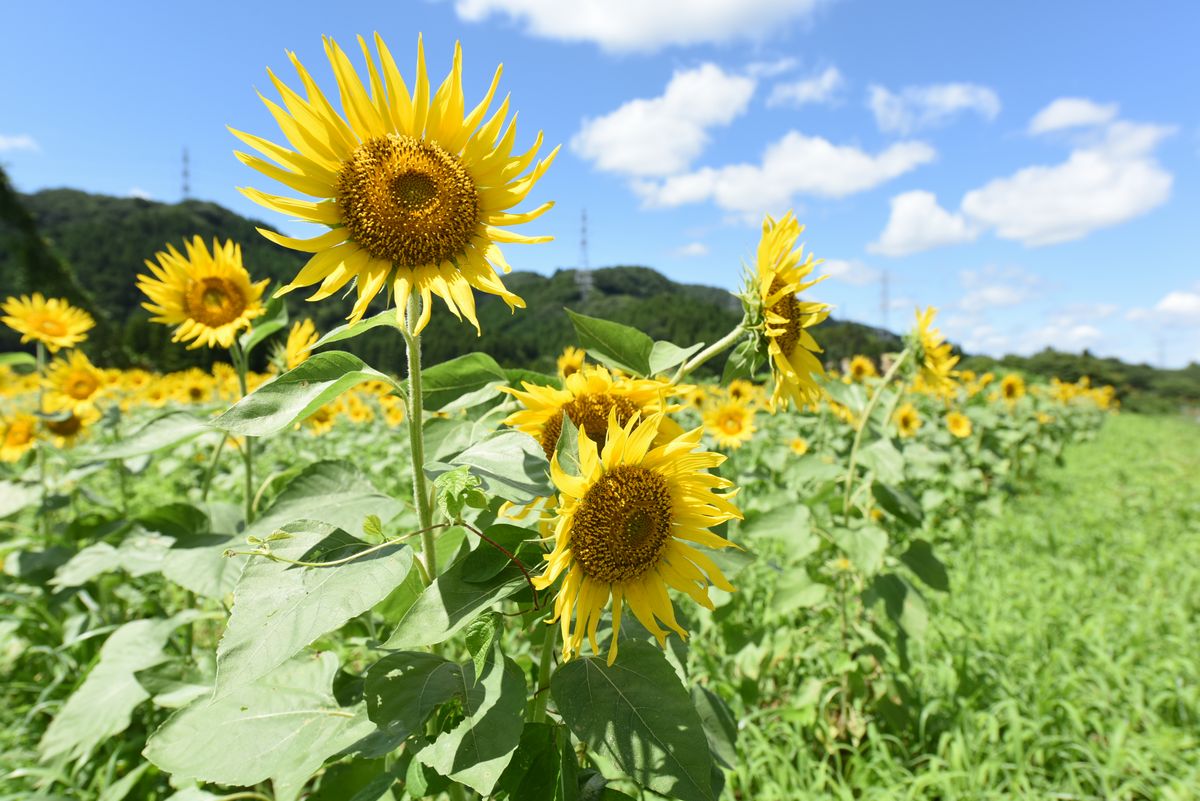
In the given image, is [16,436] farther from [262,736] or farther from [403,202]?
[403,202]

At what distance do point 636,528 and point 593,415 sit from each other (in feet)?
0.76

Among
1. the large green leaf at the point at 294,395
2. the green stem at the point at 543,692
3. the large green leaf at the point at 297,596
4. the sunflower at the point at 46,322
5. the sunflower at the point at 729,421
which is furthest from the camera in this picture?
the sunflower at the point at 729,421

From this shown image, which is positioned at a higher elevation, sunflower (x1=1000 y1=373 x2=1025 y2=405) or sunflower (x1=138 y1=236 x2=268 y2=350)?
sunflower (x1=138 y1=236 x2=268 y2=350)

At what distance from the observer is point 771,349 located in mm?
1219

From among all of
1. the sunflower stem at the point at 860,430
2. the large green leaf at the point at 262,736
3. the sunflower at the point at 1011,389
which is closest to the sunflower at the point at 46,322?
the large green leaf at the point at 262,736

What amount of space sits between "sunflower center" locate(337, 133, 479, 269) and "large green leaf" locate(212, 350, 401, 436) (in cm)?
20

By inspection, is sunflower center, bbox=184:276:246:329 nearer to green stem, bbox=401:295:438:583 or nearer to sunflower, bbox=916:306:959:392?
green stem, bbox=401:295:438:583

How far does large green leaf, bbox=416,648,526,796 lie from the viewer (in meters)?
0.81

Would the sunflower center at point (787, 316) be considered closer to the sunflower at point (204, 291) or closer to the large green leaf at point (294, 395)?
the large green leaf at point (294, 395)

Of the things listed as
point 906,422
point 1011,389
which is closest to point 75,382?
point 906,422

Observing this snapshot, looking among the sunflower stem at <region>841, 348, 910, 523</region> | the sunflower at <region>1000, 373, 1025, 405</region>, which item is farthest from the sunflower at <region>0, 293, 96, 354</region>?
the sunflower at <region>1000, 373, 1025, 405</region>

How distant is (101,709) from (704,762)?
1.67 meters

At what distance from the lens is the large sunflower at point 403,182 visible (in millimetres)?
958

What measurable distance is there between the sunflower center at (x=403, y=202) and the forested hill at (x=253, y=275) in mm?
142
